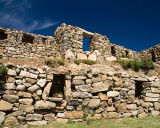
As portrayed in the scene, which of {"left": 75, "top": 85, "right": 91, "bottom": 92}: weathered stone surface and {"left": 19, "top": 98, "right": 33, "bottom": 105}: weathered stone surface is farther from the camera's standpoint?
{"left": 75, "top": 85, "right": 91, "bottom": 92}: weathered stone surface

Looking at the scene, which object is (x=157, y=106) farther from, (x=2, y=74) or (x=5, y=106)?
(x=2, y=74)

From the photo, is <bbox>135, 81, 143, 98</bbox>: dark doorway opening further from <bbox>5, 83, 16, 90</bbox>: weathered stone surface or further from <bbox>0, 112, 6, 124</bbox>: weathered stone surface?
<bbox>0, 112, 6, 124</bbox>: weathered stone surface

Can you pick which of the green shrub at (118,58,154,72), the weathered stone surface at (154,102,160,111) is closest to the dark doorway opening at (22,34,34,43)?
the green shrub at (118,58,154,72)

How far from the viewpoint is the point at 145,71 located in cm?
1465

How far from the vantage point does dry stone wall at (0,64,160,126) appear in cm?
1011

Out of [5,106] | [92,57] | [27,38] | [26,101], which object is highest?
[27,38]

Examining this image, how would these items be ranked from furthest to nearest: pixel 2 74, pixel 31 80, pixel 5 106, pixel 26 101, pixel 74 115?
pixel 74 115
pixel 31 80
pixel 26 101
pixel 2 74
pixel 5 106

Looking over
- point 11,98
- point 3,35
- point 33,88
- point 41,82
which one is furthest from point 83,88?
point 3,35

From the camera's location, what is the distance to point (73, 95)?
11.1 m

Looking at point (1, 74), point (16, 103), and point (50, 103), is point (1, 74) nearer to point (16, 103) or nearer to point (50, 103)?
point (16, 103)

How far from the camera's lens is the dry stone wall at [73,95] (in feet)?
33.2

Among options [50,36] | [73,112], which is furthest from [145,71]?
[50,36]

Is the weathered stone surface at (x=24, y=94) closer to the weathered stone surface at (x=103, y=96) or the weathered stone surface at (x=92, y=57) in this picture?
the weathered stone surface at (x=103, y=96)

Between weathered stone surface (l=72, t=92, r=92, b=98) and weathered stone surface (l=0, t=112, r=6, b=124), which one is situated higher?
weathered stone surface (l=72, t=92, r=92, b=98)
